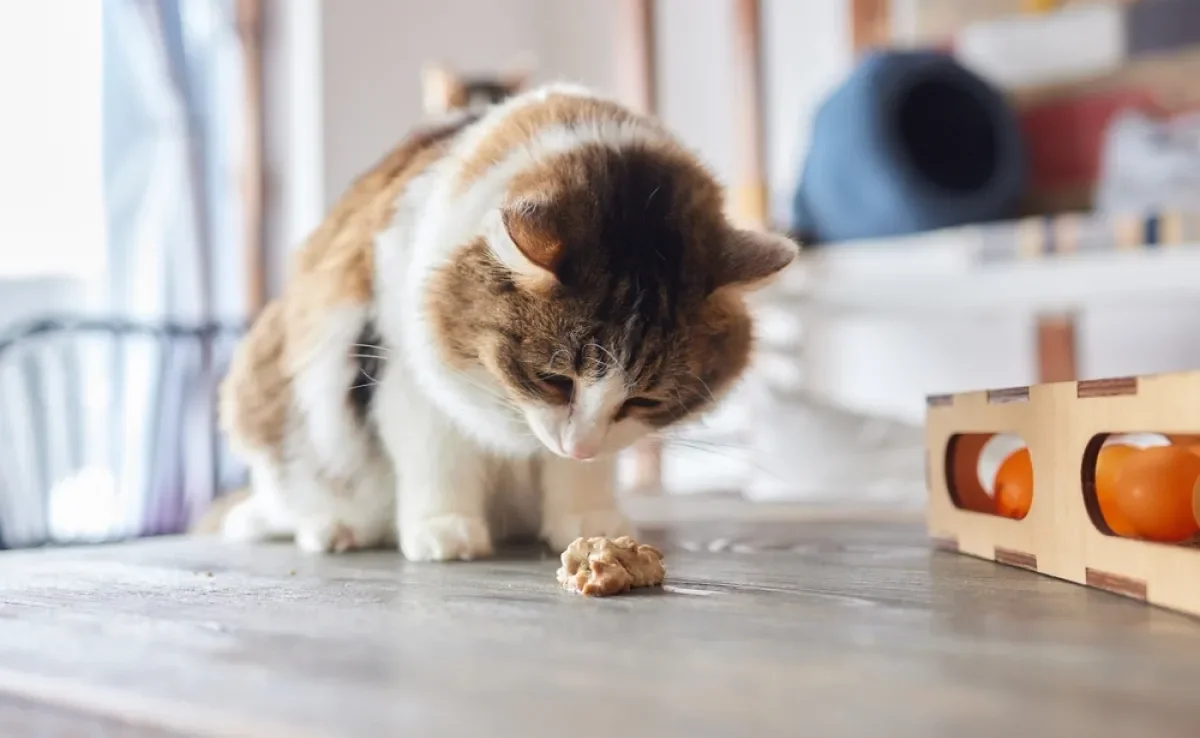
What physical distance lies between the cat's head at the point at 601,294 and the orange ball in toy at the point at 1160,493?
0.40m

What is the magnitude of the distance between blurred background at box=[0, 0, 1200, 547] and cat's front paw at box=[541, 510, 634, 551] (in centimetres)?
73

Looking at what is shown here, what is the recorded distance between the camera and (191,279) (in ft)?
9.25

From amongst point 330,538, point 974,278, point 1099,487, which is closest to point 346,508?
point 330,538

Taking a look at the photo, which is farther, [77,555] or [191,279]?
[191,279]

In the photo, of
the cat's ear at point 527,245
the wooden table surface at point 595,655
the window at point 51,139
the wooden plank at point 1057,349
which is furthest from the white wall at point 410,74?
the wooden table surface at point 595,655

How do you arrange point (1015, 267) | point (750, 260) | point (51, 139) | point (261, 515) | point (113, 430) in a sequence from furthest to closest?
point (113, 430), point (51, 139), point (1015, 267), point (261, 515), point (750, 260)

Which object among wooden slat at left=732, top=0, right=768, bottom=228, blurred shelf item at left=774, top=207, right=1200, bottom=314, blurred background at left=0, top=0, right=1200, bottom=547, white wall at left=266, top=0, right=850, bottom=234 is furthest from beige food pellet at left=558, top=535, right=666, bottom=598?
wooden slat at left=732, top=0, right=768, bottom=228

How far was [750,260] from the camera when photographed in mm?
1109

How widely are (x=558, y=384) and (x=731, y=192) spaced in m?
1.71

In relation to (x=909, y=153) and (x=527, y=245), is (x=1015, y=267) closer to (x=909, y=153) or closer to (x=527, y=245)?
(x=909, y=153)

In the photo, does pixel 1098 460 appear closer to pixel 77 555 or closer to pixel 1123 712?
pixel 1123 712

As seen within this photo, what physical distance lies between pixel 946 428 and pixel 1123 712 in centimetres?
62

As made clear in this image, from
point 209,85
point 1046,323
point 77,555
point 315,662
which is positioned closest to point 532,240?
point 315,662

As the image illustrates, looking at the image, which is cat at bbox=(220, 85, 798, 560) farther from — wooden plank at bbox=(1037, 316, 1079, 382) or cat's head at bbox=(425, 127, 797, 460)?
wooden plank at bbox=(1037, 316, 1079, 382)
